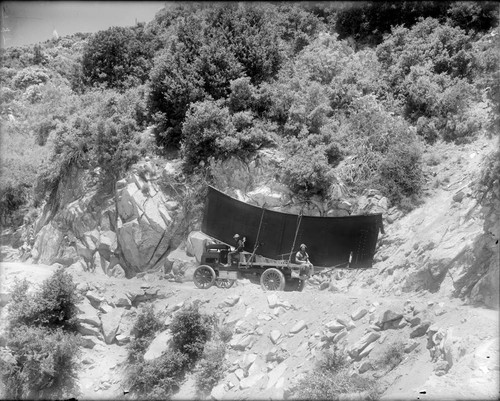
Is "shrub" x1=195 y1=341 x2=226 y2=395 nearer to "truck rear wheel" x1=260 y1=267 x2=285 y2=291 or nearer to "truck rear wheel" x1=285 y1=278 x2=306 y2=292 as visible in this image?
"truck rear wheel" x1=260 y1=267 x2=285 y2=291

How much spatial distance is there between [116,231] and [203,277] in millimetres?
3990

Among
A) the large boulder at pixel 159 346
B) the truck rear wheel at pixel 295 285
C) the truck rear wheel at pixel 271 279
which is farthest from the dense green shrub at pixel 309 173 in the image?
the large boulder at pixel 159 346

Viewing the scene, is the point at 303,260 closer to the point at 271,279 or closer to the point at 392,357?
the point at 271,279

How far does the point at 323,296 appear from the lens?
44.5ft

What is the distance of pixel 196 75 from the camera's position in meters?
19.9

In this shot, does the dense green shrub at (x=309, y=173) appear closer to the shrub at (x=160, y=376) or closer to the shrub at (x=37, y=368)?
the shrub at (x=160, y=376)

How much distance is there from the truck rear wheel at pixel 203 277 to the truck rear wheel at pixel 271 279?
5.17 feet

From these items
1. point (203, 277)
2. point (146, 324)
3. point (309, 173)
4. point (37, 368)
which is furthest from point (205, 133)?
point (37, 368)

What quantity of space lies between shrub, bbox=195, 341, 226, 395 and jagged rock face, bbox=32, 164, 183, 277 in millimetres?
4896

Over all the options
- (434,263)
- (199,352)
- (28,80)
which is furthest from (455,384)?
(28,80)

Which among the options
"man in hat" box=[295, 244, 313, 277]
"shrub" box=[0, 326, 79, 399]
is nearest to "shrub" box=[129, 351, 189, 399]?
"shrub" box=[0, 326, 79, 399]

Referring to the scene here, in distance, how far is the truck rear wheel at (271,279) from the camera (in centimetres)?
1457

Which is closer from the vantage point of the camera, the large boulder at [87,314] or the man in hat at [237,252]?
A: the large boulder at [87,314]

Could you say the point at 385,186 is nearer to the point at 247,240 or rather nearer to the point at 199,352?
the point at 247,240
